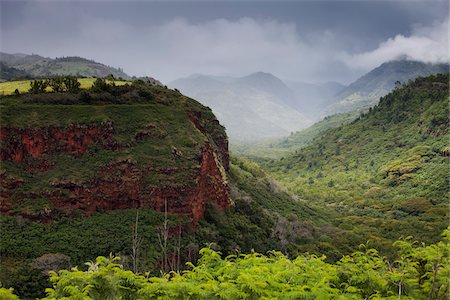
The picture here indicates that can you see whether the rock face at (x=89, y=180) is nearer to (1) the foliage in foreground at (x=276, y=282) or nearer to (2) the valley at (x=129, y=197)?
(2) the valley at (x=129, y=197)

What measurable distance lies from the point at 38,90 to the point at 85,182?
1533cm

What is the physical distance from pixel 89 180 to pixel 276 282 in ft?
110

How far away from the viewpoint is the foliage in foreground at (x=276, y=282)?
40.9 feet

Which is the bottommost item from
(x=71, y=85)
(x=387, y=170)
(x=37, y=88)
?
(x=387, y=170)

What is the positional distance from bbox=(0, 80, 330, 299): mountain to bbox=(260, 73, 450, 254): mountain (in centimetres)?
2546

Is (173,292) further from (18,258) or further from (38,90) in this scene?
(38,90)

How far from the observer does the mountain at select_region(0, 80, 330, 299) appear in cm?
3744

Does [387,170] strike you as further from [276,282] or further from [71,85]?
[276,282]

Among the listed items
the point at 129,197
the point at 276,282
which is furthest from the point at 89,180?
the point at 276,282

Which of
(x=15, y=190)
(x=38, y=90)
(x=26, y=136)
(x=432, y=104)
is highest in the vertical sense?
(x=432, y=104)

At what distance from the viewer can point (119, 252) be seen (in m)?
38.2

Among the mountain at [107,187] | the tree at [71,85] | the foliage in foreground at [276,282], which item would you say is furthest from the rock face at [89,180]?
the foliage in foreground at [276,282]

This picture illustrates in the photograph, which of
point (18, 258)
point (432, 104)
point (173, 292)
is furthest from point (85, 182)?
point (432, 104)

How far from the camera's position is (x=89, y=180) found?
42969 millimetres
